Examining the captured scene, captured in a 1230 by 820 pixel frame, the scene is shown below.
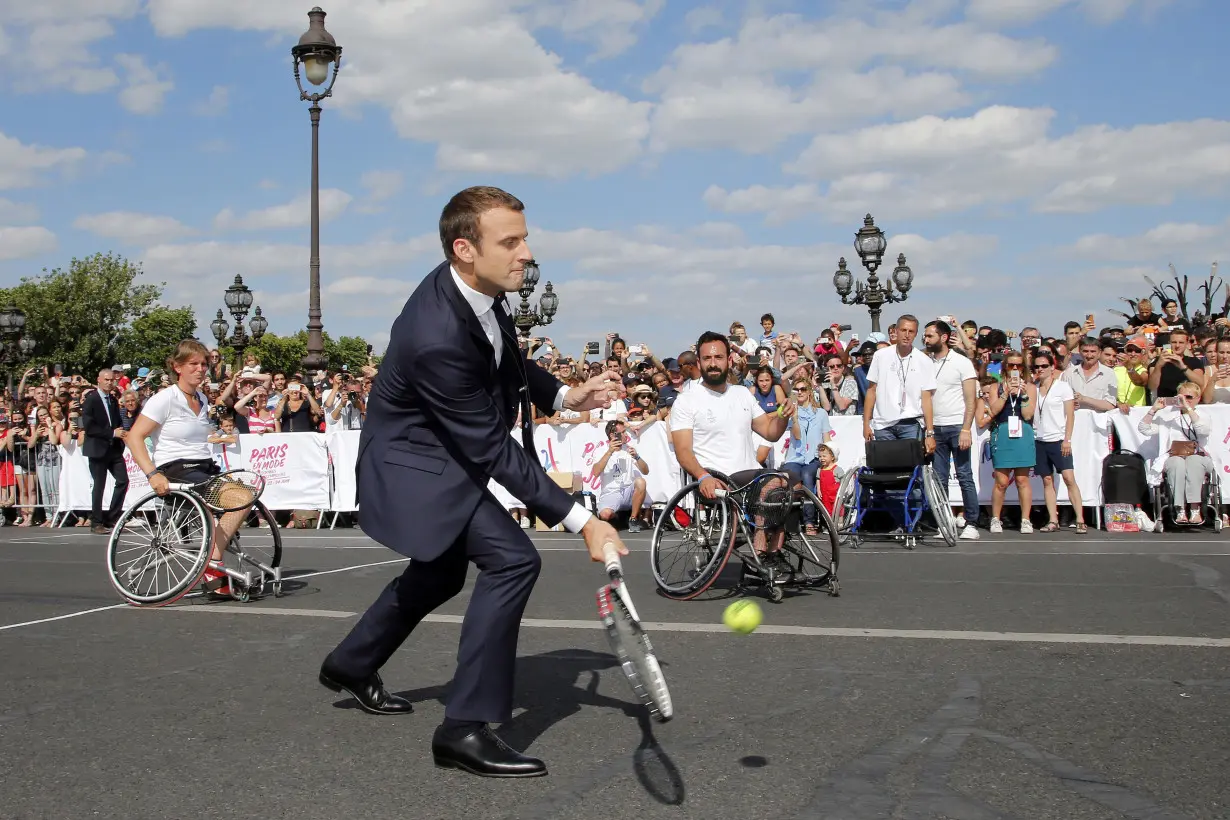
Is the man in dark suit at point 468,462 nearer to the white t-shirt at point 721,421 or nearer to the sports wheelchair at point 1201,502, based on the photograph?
the white t-shirt at point 721,421

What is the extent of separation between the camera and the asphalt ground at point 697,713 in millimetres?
4023

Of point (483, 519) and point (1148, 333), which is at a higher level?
point (1148, 333)

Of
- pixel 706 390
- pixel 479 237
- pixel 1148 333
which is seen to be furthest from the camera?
pixel 1148 333

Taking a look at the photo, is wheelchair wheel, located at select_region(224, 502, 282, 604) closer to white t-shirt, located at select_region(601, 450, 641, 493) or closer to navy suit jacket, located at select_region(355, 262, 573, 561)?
navy suit jacket, located at select_region(355, 262, 573, 561)

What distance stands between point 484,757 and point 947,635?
336 cm

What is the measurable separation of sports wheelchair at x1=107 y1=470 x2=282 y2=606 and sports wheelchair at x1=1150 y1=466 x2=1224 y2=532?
9148 mm

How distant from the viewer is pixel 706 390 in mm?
8781

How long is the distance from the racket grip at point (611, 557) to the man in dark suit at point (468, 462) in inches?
4.7

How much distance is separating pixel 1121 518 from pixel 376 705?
10.1m

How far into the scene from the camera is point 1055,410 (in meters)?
13.3

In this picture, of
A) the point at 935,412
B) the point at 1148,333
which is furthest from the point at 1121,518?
the point at 1148,333

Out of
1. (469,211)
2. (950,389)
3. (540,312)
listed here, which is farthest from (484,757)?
(540,312)

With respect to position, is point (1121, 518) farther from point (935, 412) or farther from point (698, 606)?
point (698, 606)

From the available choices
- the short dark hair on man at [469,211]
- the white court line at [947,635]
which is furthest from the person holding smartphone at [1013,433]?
the short dark hair on man at [469,211]
